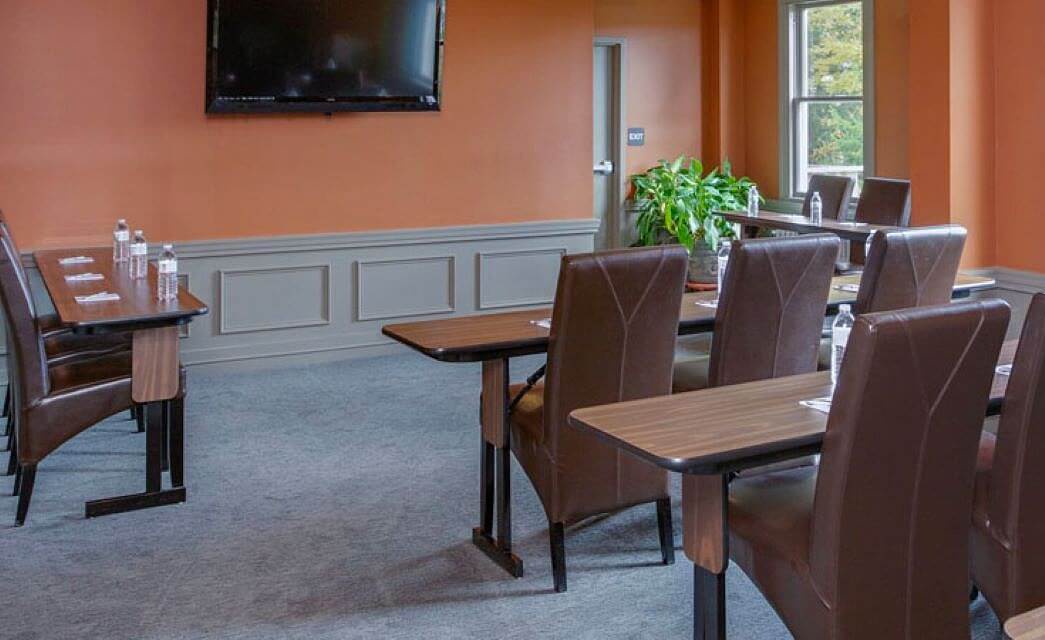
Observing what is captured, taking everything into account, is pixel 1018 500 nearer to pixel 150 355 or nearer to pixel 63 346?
pixel 150 355

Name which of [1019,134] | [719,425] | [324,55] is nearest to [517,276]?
[324,55]

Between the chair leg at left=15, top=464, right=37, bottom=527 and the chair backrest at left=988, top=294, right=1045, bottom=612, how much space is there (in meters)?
3.19

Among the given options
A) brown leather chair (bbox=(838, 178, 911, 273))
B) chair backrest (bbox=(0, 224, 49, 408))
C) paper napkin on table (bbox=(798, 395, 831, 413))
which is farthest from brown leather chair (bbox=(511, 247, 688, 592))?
brown leather chair (bbox=(838, 178, 911, 273))

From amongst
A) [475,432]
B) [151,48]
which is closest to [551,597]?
[475,432]

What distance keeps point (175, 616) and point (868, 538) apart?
199 centimetres

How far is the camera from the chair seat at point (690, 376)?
4.07 meters

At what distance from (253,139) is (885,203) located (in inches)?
140

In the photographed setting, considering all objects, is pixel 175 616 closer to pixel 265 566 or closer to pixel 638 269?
pixel 265 566

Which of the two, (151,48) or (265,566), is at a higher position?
(151,48)

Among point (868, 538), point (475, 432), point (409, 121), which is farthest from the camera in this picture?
point (409, 121)

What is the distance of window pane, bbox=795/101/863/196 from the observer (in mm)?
8039

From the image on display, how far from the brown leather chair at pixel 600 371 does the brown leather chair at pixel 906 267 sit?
2.38 ft

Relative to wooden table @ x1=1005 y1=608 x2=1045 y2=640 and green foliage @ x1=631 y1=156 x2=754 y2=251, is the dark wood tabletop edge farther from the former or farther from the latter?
green foliage @ x1=631 y1=156 x2=754 y2=251

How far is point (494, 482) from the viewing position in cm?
379
